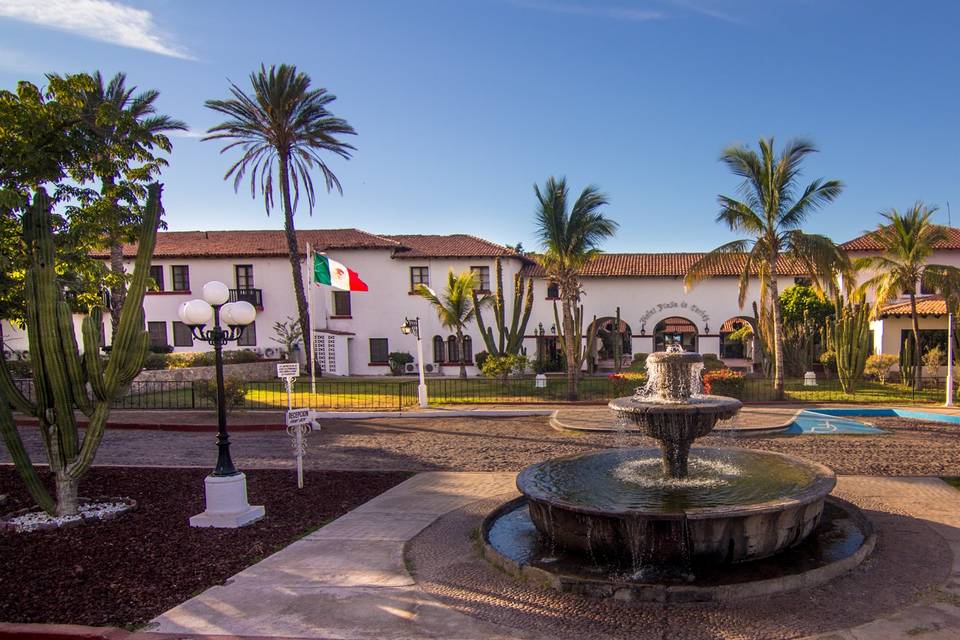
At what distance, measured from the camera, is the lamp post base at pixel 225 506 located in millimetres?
7547

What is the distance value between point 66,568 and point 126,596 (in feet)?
3.96

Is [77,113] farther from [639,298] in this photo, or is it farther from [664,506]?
[639,298]

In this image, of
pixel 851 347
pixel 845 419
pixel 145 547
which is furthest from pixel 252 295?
pixel 845 419

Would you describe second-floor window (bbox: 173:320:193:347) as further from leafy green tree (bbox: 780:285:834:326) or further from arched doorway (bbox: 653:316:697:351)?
leafy green tree (bbox: 780:285:834:326)

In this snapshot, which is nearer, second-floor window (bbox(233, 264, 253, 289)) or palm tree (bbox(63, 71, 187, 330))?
palm tree (bbox(63, 71, 187, 330))

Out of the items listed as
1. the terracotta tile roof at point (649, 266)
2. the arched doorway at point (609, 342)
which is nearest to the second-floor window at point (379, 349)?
the terracotta tile roof at point (649, 266)

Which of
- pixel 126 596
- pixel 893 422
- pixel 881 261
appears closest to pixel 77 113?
pixel 126 596

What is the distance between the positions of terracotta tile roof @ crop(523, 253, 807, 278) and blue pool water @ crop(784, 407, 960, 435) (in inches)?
541

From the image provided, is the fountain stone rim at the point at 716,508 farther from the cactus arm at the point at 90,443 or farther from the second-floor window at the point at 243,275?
the second-floor window at the point at 243,275

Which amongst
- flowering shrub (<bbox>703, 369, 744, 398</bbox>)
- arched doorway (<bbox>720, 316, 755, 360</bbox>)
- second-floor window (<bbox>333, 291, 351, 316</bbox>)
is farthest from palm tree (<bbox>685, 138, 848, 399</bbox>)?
second-floor window (<bbox>333, 291, 351, 316</bbox>)

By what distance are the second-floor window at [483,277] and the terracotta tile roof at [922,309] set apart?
687 inches

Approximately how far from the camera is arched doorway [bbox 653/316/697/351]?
3116cm

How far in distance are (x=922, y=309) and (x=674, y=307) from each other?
10.0m

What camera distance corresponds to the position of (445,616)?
16.2 feet
